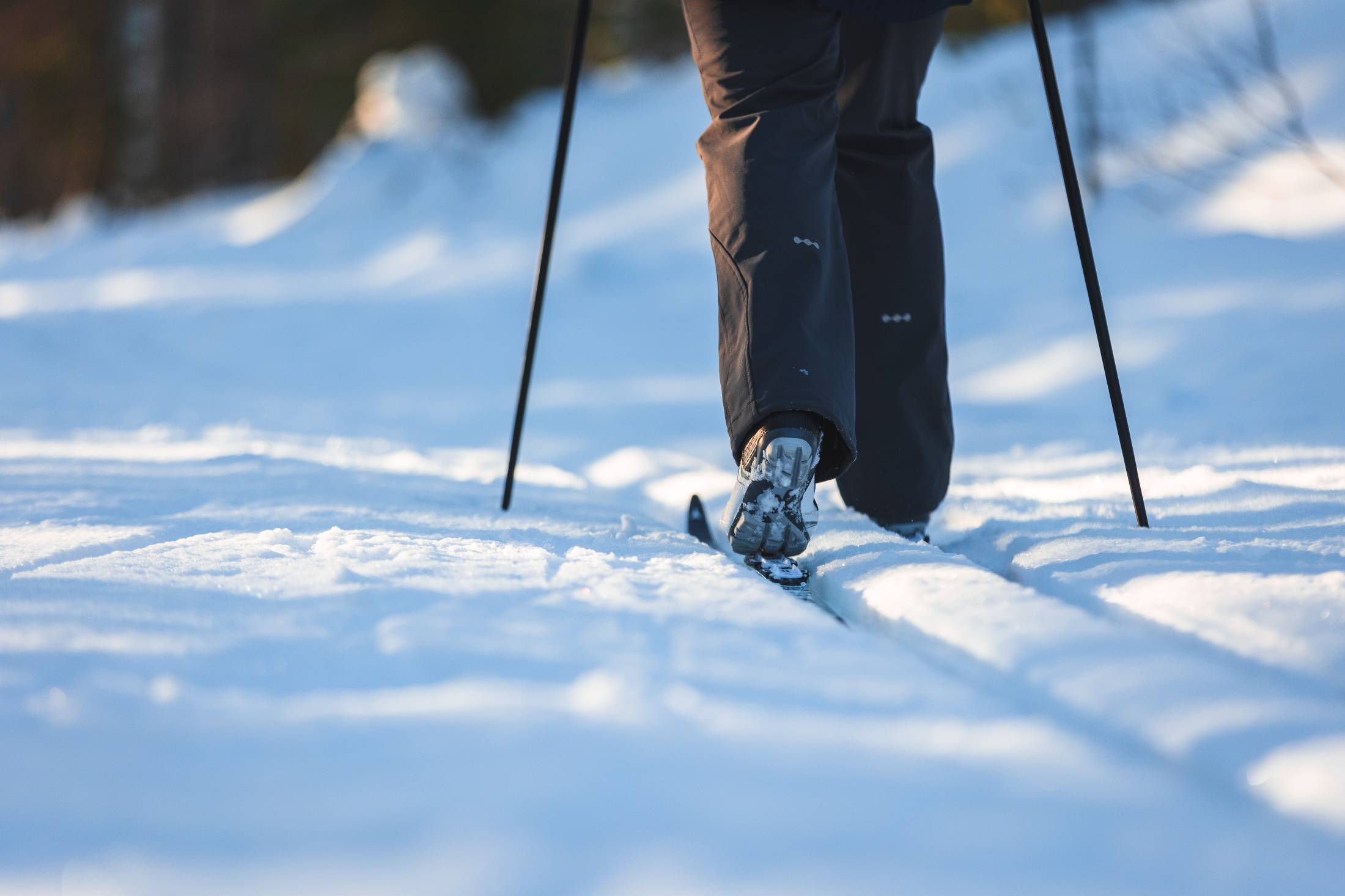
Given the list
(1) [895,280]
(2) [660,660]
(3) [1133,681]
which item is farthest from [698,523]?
(3) [1133,681]

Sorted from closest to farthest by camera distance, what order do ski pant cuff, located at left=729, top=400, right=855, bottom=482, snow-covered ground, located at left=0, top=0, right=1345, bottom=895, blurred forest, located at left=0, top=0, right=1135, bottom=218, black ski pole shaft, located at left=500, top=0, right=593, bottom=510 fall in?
1. snow-covered ground, located at left=0, top=0, right=1345, bottom=895
2. ski pant cuff, located at left=729, top=400, right=855, bottom=482
3. black ski pole shaft, located at left=500, top=0, right=593, bottom=510
4. blurred forest, located at left=0, top=0, right=1135, bottom=218

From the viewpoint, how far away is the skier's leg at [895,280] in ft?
4.94

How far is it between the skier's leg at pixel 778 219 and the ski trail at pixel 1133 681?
230mm

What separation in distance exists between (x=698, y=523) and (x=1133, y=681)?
0.80 metres

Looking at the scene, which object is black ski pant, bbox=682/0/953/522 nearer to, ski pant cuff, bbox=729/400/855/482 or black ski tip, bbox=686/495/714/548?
ski pant cuff, bbox=729/400/855/482

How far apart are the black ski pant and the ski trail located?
0.88 ft

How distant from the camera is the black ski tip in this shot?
1.47m

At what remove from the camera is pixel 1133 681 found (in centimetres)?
75

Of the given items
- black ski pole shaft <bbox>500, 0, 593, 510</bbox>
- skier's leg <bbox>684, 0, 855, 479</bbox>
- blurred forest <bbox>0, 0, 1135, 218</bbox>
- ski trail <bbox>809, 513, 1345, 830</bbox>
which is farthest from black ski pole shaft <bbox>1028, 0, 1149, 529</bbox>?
blurred forest <bbox>0, 0, 1135, 218</bbox>

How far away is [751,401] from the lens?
117 cm

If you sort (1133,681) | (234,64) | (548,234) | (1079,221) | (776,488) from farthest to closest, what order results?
(234,64), (548,234), (1079,221), (776,488), (1133,681)

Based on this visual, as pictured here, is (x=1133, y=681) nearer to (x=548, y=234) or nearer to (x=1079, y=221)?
(x=1079, y=221)

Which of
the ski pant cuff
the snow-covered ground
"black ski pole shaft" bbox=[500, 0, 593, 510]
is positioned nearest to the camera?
the snow-covered ground

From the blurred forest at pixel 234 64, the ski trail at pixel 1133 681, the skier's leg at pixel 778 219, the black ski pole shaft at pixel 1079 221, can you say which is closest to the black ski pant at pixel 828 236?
the skier's leg at pixel 778 219
